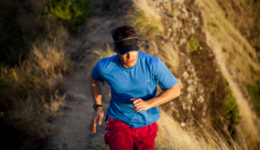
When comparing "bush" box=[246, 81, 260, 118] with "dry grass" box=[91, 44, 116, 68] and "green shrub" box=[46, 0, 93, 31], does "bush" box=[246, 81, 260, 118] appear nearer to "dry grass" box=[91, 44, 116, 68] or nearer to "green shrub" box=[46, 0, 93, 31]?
"dry grass" box=[91, 44, 116, 68]

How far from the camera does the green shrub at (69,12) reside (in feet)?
21.3

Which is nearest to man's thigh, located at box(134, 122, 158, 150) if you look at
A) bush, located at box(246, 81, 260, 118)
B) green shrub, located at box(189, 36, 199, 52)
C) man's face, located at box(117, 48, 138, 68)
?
man's face, located at box(117, 48, 138, 68)

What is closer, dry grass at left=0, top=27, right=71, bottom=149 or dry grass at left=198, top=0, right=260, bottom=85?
dry grass at left=0, top=27, right=71, bottom=149

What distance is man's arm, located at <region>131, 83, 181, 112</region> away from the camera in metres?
1.78

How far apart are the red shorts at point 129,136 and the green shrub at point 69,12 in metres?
5.30

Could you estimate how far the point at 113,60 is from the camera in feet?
6.95

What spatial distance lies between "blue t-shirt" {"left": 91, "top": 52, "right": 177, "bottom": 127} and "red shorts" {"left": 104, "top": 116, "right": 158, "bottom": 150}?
0.20 feet

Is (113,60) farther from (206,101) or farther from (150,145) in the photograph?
(206,101)

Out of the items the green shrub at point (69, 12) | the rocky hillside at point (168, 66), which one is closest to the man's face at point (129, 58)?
the rocky hillside at point (168, 66)

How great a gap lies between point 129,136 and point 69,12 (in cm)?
576

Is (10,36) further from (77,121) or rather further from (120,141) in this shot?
(120,141)

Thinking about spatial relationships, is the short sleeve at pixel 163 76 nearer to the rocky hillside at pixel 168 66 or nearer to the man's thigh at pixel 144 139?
the man's thigh at pixel 144 139

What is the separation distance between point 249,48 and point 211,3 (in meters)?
4.87

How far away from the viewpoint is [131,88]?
205 centimetres
